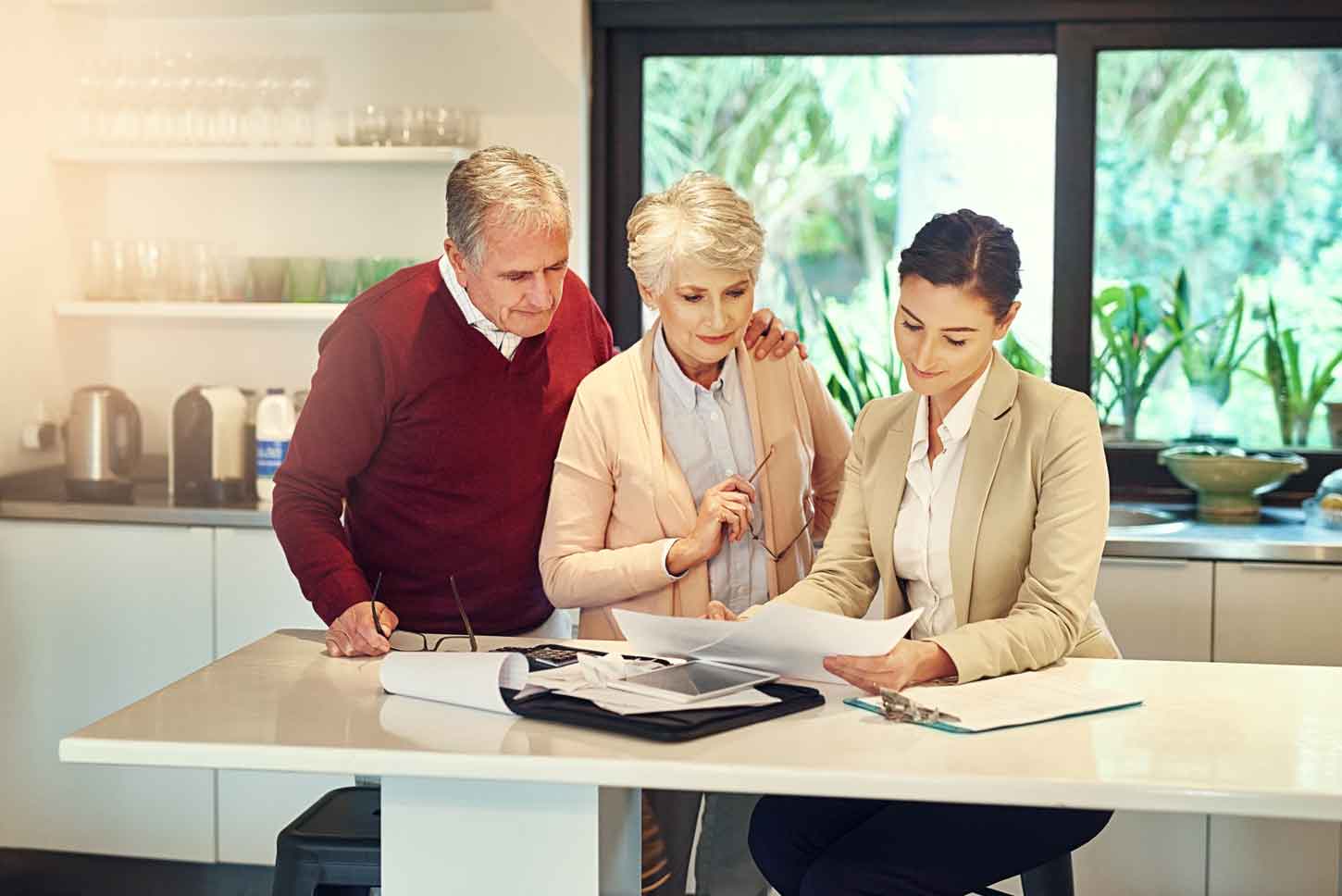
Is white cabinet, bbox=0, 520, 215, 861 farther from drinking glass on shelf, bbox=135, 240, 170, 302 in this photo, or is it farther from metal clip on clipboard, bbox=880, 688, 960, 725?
metal clip on clipboard, bbox=880, 688, 960, 725

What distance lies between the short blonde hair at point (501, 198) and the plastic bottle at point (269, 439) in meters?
1.40

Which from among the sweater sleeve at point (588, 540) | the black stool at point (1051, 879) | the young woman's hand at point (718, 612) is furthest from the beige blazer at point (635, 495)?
the black stool at point (1051, 879)

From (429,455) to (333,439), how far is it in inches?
6.0

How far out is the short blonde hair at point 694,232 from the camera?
231cm

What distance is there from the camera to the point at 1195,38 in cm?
371

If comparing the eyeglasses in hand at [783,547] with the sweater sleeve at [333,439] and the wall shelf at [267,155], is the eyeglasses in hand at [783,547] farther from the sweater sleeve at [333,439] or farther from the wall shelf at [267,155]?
the wall shelf at [267,155]

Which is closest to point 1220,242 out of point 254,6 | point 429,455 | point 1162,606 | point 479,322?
point 1162,606

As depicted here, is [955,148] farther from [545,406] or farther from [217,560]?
[217,560]

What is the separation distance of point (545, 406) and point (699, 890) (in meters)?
0.99

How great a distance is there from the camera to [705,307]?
92.5 inches

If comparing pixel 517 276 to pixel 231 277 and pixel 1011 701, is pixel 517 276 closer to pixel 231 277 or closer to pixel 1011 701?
pixel 1011 701

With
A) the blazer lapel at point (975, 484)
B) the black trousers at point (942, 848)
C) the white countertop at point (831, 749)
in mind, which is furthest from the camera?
the blazer lapel at point (975, 484)

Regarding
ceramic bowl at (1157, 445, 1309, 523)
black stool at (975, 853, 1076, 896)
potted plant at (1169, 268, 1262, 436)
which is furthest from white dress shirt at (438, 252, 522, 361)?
potted plant at (1169, 268, 1262, 436)

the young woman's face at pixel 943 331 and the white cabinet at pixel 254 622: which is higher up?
the young woman's face at pixel 943 331
